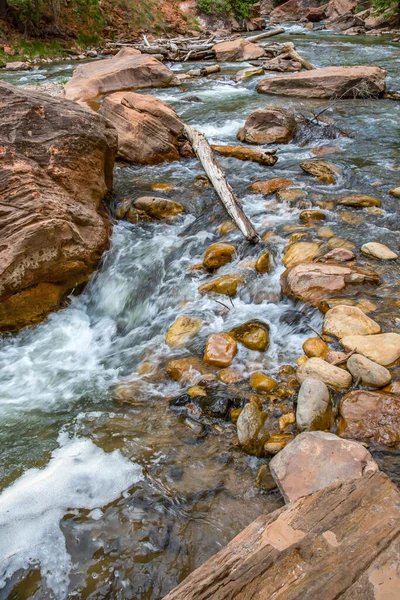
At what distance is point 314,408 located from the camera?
2.73 metres

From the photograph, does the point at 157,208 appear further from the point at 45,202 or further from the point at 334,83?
the point at 334,83

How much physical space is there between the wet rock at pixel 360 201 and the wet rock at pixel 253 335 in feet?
8.52

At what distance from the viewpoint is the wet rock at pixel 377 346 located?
10.0 feet

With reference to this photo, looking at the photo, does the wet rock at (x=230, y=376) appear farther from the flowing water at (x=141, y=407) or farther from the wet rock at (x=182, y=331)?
the wet rock at (x=182, y=331)

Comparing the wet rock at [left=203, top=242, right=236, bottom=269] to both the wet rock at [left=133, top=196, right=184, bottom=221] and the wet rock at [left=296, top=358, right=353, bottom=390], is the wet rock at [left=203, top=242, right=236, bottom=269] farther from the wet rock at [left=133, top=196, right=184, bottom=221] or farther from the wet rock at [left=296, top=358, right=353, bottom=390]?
the wet rock at [left=296, top=358, right=353, bottom=390]

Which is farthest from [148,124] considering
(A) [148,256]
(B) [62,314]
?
(B) [62,314]

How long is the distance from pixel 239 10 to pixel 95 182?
27.3 m

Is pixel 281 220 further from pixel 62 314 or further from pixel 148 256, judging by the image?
pixel 62 314

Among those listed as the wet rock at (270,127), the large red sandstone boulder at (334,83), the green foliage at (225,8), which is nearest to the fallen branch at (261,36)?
the green foliage at (225,8)

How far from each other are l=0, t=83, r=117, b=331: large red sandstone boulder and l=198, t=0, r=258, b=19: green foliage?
86.2ft

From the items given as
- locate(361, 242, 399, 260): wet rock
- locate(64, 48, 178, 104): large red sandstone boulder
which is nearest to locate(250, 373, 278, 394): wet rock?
locate(361, 242, 399, 260): wet rock

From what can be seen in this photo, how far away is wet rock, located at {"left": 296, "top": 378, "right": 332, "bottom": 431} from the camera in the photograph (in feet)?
8.89

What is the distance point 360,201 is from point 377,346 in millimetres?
2909

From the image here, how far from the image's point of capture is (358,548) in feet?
5.35
